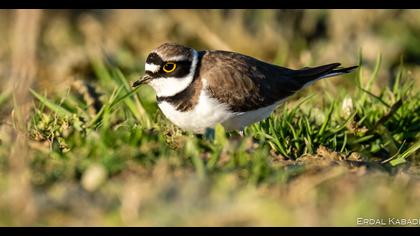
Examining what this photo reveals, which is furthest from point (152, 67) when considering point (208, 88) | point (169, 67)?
point (208, 88)

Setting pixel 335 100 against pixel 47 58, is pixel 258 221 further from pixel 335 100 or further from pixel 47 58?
pixel 47 58

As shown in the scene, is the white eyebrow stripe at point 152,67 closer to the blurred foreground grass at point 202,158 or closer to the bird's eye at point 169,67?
the bird's eye at point 169,67

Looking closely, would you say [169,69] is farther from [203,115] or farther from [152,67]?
[203,115]

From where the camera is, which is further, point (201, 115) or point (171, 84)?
point (171, 84)

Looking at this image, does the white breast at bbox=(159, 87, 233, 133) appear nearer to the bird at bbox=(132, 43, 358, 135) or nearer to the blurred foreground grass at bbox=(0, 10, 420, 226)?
the bird at bbox=(132, 43, 358, 135)

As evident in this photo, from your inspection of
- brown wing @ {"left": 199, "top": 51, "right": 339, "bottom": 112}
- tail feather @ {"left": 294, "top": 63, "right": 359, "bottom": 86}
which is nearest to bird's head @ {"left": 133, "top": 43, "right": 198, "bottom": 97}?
brown wing @ {"left": 199, "top": 51, "right": 339, "bottom": 112}
